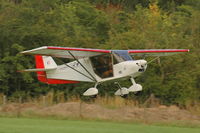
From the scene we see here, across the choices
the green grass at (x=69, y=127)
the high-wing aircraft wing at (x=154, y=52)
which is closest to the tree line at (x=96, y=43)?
the high-wing aircraft wing at (x=154, y=52)

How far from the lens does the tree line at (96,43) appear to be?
30.2 metres

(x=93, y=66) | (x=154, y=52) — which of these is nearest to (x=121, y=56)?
(x=93, y=66)

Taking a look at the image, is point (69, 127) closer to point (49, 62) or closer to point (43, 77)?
point (43, 77)

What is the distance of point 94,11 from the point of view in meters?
41.0

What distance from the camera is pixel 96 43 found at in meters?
33.1

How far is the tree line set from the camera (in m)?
30.2

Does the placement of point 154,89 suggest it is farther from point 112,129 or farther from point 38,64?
point 112,129

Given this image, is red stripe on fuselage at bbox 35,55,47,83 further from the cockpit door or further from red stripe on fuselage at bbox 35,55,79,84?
the cockpit door

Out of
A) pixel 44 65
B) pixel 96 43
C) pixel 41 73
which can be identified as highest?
pixel 96 43

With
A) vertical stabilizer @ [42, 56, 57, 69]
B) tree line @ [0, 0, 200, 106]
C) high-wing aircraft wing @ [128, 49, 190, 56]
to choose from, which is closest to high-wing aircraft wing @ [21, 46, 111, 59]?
high-wing aircraft wing @ [128, 49, 190, 56]

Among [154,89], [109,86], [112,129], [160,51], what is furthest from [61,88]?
[112,129]

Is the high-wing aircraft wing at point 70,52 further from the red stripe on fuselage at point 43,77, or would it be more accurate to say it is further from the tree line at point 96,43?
the tree line at point 96,43

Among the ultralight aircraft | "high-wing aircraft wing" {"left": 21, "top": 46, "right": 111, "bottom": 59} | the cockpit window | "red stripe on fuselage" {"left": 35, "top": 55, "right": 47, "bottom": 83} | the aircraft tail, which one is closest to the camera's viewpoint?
"high-wing aircraft wing" {"left": 21, "top": 46, "right": 111, "bottom": 59}

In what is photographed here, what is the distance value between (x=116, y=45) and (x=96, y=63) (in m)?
6.25
